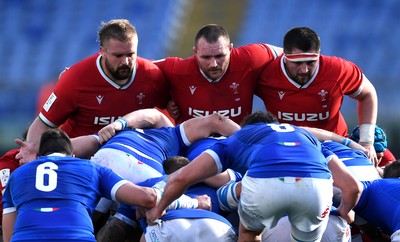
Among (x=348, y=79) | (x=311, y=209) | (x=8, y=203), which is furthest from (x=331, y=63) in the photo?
(x=8, y=203)

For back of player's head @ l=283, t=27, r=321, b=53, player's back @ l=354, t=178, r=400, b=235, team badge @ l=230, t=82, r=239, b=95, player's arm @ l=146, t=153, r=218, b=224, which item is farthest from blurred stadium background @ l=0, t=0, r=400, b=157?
player's arm @ l=146, t=153, r=218, b=224

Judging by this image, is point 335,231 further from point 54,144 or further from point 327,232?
point 54,144

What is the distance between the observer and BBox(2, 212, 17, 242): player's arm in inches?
257

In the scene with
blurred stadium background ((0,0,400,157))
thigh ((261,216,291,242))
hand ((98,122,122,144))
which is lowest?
blurred stadium background ((0,0,400,157))

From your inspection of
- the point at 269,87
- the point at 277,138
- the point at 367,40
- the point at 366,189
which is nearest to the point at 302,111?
the point at 269,87

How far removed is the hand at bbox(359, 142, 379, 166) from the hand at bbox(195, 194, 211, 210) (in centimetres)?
192

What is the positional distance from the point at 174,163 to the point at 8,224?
1.40 metres

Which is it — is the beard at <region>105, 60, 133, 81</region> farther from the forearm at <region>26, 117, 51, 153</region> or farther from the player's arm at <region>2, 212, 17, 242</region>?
the player's arm at <region>2, 212, 17, 242</region>

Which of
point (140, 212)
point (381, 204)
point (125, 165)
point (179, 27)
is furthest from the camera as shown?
point (179, 27)

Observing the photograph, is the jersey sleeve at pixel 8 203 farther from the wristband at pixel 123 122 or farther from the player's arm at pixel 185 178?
the wristband at pixel 123 122

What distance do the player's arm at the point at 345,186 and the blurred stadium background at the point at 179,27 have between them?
40.7 feet

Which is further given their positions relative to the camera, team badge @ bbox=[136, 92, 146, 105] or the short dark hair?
team badge @ bbox=[136, 92, 146, 105]

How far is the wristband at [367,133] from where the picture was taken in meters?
8.27

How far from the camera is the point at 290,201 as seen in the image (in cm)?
603
